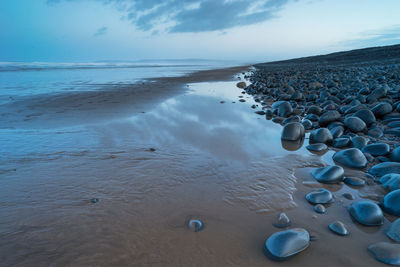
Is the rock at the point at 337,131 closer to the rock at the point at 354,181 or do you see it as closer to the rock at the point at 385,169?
the rock at the point at 385,169

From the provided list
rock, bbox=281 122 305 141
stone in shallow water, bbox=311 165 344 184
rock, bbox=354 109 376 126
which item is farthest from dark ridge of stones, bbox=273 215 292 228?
rock, bbox=354 109 376 126

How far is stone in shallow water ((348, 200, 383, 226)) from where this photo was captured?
160 cm

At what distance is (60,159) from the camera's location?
2709 mm

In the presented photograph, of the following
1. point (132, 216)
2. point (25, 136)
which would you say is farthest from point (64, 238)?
point (25, 136)

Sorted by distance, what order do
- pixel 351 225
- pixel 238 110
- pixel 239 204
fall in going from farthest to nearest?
pixel 238 110 → pixel 239 204 → pixel 351 225

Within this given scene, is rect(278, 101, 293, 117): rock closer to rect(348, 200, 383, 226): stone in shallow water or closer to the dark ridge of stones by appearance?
rect(348, 200, 383, 226): stone in shallow water

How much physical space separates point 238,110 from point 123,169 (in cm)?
388

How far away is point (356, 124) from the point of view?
11.8 feet

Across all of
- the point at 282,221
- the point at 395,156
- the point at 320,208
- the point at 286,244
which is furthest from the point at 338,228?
the point at 395,156

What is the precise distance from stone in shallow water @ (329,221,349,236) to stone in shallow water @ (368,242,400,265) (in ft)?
0.53

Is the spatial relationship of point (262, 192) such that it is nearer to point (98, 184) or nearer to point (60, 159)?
point (98, 184)

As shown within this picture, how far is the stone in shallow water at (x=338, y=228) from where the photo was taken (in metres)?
1.52

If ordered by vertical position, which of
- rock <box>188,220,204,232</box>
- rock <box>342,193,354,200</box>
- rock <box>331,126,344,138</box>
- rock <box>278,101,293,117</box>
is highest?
rock <box>278,101,293,117</box>

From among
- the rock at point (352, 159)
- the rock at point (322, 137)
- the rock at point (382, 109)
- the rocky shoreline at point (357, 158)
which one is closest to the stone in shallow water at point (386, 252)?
the rocky shoreline at point (357, 158)
